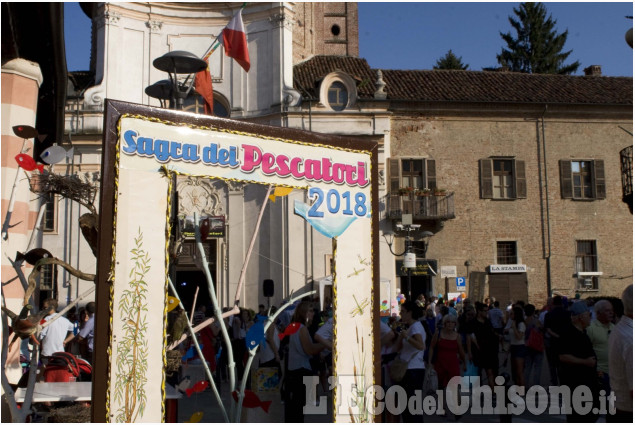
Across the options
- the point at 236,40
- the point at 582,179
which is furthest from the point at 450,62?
the point at 236,40

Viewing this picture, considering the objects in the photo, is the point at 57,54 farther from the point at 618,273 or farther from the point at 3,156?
the point at 618,273

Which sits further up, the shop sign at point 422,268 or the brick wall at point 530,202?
the brick wall at point 530,202

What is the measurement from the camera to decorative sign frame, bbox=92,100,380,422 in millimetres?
4867

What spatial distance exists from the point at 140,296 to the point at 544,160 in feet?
88.9

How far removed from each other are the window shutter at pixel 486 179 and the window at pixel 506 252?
6.70 ft

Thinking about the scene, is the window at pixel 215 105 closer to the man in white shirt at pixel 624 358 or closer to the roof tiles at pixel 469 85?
the roof tiles at pixel 469 85

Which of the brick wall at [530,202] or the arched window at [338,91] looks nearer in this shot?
the arched window at [338,91]

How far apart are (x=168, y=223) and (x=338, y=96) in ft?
77.8

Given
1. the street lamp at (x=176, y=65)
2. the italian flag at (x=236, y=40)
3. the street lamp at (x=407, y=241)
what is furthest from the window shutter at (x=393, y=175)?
the street lamp at (x=176, y=65)

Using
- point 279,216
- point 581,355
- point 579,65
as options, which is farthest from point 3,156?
point 579,65

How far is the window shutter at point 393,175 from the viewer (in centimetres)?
2800

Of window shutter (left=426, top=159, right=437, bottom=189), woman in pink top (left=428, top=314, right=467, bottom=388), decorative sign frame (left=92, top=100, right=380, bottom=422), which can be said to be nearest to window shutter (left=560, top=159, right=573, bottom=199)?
window shutter (left=426, top=159, right=437, bottom=189)

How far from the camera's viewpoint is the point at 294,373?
841 cm

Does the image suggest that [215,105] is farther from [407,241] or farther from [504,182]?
[504,182]
